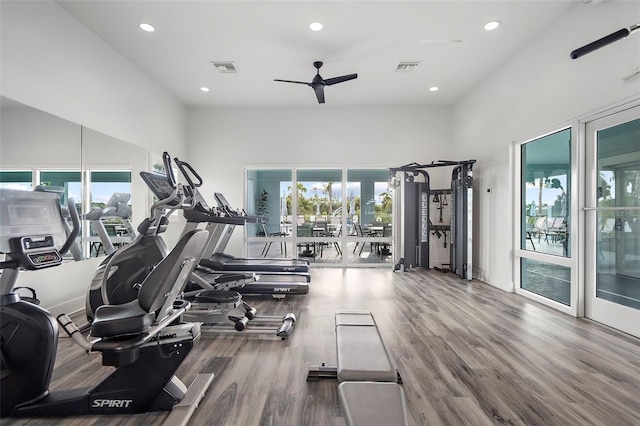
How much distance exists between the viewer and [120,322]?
5.16ft

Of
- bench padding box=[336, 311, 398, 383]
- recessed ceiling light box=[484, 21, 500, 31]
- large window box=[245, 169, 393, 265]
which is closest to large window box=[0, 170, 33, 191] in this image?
bench padding box=[336, 311, 398, 383]

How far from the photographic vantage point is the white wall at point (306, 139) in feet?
21.6

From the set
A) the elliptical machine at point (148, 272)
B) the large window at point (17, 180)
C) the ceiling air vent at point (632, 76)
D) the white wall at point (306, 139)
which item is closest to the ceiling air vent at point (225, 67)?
the white wall at point (306, 139)

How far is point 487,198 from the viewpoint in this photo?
5254 millimetres

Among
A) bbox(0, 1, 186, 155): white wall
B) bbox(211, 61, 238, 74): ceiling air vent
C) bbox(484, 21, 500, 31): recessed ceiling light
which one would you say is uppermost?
bbox(484, 21, 500, 31): recessed ceiling light

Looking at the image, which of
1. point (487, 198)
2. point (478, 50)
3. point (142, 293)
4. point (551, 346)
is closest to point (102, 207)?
point (142, 293)

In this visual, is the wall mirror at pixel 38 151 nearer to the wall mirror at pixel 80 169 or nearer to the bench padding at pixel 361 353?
the wall mirror at pixel 80 169

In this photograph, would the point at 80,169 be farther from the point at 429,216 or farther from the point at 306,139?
the point at 429,216

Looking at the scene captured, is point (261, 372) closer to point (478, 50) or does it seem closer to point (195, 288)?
point (195, 288)

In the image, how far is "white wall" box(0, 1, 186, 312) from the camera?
2.91m

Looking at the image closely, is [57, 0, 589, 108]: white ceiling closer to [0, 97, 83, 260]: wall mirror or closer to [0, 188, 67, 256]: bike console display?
[0, 97, 83, 260]: wall mirror

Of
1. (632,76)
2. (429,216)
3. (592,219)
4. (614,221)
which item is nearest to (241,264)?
(429,216)

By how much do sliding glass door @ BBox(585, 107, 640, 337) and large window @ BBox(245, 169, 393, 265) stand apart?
3.72 m

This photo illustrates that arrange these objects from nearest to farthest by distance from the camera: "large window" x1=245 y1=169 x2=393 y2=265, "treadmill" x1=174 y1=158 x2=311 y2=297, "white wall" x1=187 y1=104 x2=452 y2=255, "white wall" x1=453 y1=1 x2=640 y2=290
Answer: "white wall" x1=453 y1=1 x2=640 y2=290, "treadmill" x1=174 y1=158 x2=311 y2=297, "white wall" x1=187 y1=104 x2=452 y2=255, "large window" x1=245 y1=169 x2=393 y2=265
